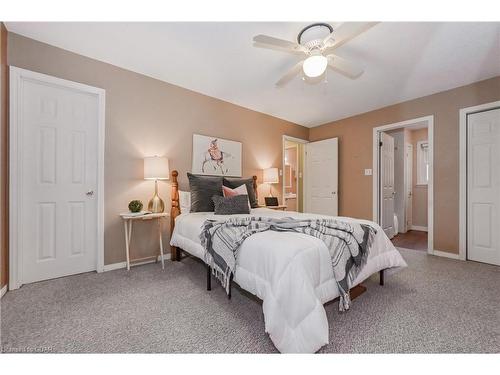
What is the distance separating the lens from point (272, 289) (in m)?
1.29

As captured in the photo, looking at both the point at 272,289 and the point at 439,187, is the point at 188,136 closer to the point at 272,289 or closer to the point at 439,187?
the point at 272,289

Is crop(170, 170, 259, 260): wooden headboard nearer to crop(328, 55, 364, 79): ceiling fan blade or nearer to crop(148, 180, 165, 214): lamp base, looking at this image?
crop(148, 180, 165, 214): lamp base

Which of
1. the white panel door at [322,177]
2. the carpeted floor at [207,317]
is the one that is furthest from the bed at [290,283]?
the white panel door at [322,177]

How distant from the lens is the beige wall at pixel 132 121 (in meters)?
2.31

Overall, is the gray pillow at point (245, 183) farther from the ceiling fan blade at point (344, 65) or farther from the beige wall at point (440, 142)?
the beige wall at point (440, 142)

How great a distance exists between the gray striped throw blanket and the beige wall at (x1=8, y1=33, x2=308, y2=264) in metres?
1.39

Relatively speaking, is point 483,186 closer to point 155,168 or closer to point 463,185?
point 463,185

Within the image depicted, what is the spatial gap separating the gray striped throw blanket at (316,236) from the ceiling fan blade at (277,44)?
1480 mm

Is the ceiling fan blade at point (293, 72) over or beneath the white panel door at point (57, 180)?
over

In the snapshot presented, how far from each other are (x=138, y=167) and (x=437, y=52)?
359 centimetres

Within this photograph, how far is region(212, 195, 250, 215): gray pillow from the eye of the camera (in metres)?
2.67

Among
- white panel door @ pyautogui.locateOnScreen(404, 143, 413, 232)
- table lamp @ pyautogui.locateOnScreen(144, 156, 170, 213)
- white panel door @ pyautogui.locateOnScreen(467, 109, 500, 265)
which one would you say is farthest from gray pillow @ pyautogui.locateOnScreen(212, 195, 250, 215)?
white panel door @ pyautogui.locateOnScreen(404, 143, 413, 232)

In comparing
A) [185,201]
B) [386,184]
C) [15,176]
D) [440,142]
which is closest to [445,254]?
[386,184]
